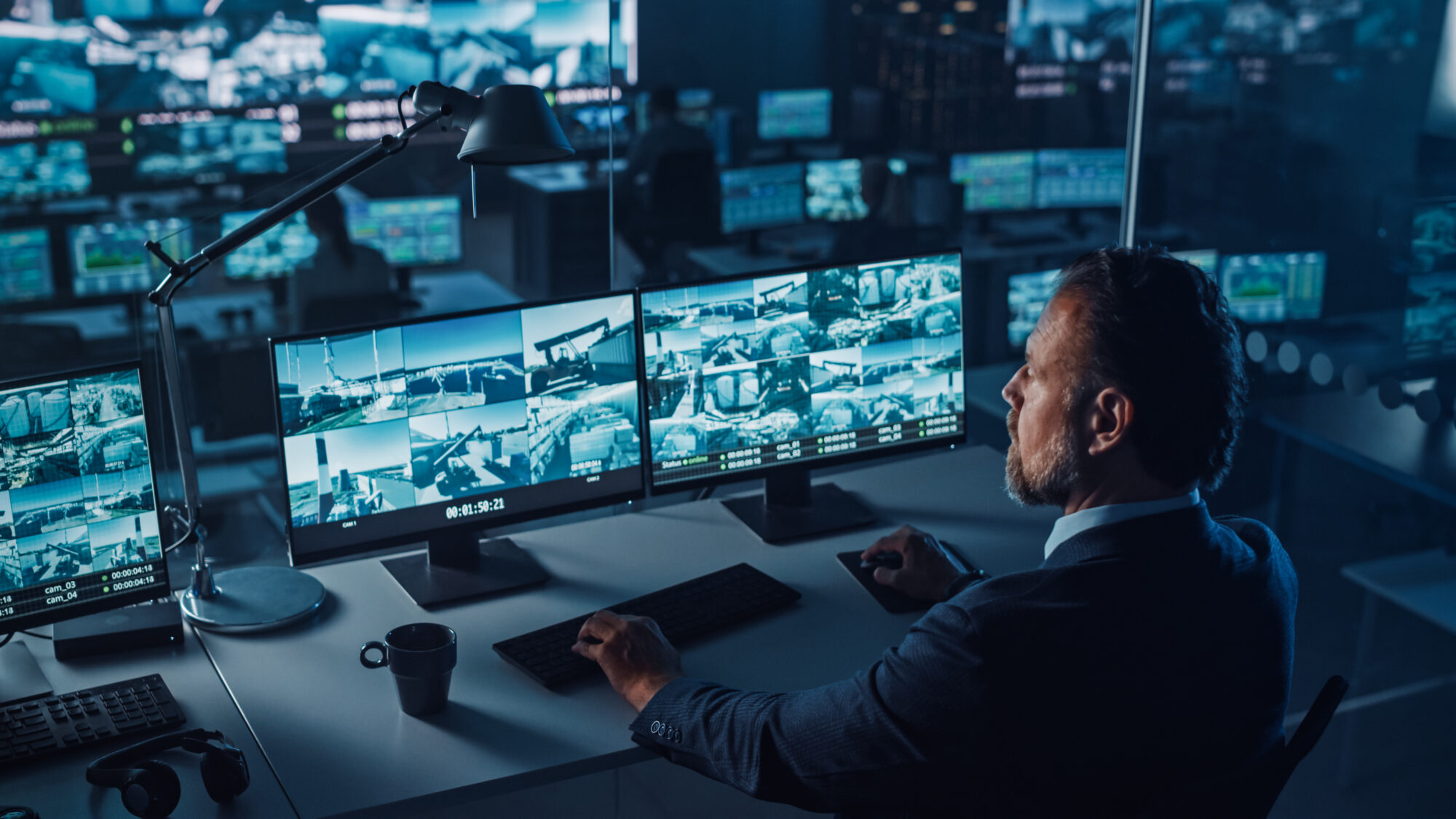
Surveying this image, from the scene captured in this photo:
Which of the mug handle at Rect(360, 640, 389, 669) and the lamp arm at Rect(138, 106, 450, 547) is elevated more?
the lamp arm at Rect(138, 106, 450, 547)

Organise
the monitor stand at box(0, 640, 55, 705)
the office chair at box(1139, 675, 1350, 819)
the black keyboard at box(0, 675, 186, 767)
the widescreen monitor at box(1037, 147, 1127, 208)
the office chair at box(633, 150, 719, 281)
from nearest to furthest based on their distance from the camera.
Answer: the office chair at box(1139, 675, 1350, 819), the black keyboard at box(0, 675, 186, 767), the monitor stand at box(0, 640, 55, 705), the widescreen monitor at box(1037, 147, 1127, 208), the office chair at box(633, 150, 719, 281)

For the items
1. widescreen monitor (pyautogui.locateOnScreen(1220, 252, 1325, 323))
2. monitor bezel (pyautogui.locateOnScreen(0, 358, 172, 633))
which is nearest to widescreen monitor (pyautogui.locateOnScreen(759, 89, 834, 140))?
widescreen monitor (pyautogui.locateOnScreen(1220, 252, 1325, 323))

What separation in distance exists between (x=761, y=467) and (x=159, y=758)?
1112 millimetres

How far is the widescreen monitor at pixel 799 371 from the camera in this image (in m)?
2.17

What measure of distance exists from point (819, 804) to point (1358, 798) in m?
2.09

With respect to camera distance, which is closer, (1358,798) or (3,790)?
(3,790)

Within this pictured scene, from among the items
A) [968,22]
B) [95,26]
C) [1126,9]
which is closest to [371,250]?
[95,26]

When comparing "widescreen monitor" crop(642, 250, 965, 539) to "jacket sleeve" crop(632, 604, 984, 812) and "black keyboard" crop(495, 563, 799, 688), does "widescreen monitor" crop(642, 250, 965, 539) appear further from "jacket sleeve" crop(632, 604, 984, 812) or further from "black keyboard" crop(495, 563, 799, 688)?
"jacket sleeve" crop(632, 604, 984, 812)

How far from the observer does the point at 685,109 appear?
22.1 feet

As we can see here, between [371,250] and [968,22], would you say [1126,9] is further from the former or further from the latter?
[371,250]

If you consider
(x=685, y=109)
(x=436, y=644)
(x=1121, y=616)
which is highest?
(x=685, y=109)

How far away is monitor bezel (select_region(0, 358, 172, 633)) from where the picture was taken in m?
1.69

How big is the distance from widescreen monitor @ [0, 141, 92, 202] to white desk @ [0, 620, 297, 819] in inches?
162

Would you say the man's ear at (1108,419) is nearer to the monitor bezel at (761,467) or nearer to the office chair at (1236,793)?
the office chair at (1236,793)
